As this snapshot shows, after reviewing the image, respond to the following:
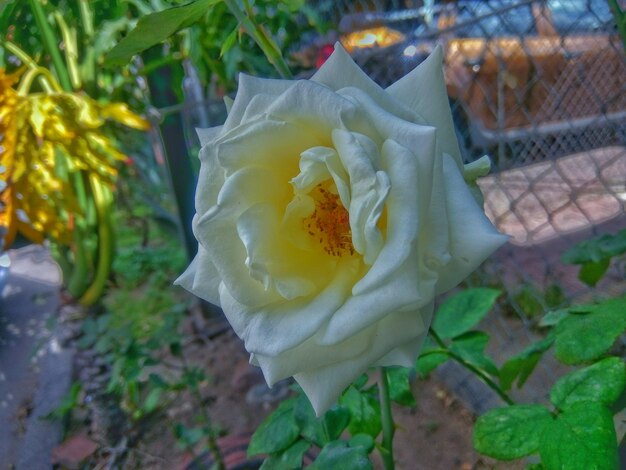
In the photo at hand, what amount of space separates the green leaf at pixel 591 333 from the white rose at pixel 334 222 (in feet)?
1.05

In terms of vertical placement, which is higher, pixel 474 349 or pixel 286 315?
pixel 286 315

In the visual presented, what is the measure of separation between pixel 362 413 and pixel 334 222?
1.31 ft

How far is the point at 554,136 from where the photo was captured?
54.9 inches

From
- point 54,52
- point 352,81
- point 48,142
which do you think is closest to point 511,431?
point 352,81

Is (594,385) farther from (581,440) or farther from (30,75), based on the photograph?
(30,75)

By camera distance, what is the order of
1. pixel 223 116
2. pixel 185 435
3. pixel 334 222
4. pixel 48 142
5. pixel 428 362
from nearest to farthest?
pixel 334 222
pixel 428 362
pixel 185 435
pixel 48 142
pixel 223 116

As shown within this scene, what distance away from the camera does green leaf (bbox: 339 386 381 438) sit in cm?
75

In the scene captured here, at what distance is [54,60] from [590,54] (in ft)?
6.10

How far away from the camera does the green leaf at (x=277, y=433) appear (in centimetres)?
74

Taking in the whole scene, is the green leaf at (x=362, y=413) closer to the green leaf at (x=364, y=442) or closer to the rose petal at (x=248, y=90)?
the green leaf at (x=364, y=442)

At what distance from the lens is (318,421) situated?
73cm

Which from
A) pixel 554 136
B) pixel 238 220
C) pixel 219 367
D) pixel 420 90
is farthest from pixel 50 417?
pixel 554 136

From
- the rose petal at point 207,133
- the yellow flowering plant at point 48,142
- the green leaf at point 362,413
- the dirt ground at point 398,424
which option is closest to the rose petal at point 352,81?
the rose petal at point 207,133

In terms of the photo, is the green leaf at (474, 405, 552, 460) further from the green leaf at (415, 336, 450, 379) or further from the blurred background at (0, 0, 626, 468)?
the blurred background at (0, 0, 626, 468)
